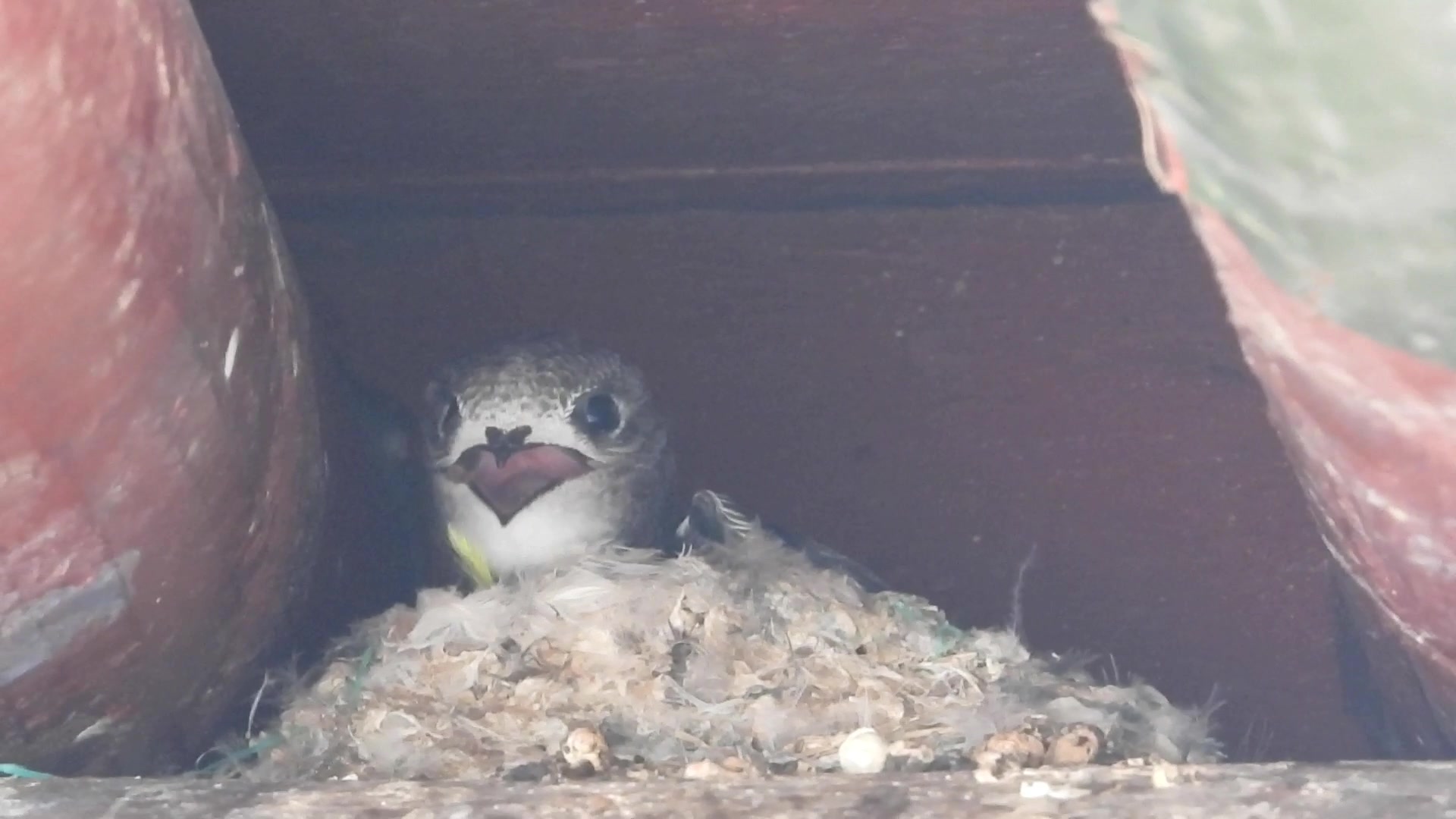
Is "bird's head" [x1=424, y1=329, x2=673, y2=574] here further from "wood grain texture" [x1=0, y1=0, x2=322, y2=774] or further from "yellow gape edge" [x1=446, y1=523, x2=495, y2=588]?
"wood grain texture" [x1=0, y1=0, x2=322, y2=774]

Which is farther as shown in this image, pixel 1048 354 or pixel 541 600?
pixel 1048 354

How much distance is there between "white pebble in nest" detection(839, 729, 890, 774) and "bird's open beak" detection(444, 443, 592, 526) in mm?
616

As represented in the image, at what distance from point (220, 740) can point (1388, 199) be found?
1068 mm

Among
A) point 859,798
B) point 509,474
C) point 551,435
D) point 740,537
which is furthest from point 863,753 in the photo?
point 551,435

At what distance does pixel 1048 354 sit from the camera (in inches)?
72.8

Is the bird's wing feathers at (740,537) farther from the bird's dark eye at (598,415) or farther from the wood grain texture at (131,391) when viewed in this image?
the wood grain texture at (131,391)

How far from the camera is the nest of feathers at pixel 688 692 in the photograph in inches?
51.9

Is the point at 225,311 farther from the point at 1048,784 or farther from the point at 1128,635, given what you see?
the point at 1128,635

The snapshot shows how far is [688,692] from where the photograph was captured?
1443mm

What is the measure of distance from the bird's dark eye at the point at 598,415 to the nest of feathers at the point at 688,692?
0.25 meters

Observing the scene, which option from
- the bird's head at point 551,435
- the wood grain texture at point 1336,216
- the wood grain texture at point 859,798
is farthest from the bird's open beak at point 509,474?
the wood grain texture at point 1336,216

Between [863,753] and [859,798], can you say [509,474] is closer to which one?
[863,753]

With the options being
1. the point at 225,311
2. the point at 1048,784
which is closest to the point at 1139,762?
the point at 1048,784

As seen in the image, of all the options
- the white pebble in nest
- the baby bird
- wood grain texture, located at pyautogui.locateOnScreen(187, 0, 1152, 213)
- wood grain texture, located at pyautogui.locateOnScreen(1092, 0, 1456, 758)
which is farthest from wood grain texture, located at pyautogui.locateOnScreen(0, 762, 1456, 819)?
the baby bird
